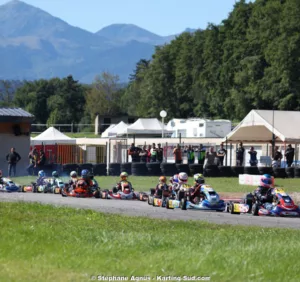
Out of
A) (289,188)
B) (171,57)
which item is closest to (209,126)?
(289,188)

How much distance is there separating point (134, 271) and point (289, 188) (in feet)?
64.6

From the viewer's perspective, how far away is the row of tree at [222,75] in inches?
2616

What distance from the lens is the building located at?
39844 millimetres

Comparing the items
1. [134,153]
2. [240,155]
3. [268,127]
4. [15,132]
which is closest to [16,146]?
[15,132]

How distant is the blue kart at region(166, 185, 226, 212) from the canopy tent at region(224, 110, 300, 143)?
15089 mm

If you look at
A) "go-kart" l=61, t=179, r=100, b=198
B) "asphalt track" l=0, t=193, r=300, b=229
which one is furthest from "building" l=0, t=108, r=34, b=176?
"asphalt track" l=0, t=193, r=300, b=229

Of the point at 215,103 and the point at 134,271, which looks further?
the point at 215,103

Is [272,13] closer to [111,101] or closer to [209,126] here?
[209,126]

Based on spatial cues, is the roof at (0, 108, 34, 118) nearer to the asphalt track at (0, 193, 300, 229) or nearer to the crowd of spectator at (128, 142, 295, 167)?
the crowd of spectator at (128, 142, 295, 167)

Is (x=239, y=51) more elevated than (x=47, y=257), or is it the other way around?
(x=239, y=51)

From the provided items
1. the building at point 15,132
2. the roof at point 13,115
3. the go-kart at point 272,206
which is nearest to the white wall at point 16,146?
the building at point 15,132

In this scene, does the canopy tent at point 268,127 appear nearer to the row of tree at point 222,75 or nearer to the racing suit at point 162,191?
the racing suit at point 162,191

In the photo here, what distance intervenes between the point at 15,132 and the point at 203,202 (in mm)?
22859

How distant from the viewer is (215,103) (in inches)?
3248
